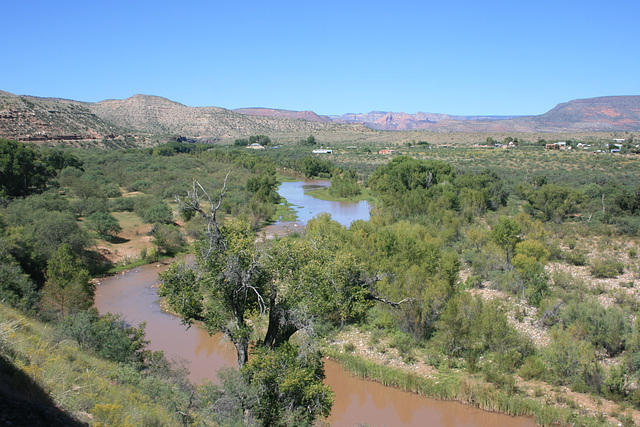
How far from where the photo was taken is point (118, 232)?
103 feet

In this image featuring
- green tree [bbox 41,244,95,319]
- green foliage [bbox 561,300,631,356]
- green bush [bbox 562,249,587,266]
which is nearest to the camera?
green foliage [bbox 561,300,631,356]

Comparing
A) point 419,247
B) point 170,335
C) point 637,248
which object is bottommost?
point 170,335

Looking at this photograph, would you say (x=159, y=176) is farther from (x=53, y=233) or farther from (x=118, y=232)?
(x=53, y=233)

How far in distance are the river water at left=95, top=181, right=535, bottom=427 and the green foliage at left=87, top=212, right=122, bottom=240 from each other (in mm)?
6048

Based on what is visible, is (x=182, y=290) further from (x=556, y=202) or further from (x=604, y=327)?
(x=556, y=202)

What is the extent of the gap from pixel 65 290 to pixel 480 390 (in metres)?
15.0

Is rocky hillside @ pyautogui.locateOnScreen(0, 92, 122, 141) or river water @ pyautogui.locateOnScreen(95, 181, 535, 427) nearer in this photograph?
river water @ pyautogui.locateOnScreen(95, 181, 535, 427)

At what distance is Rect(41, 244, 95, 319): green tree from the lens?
15.4m

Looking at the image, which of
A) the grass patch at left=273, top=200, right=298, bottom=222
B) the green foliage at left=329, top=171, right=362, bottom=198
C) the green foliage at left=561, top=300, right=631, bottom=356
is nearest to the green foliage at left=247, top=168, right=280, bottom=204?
the grass patch at left=273, top=200, right=298, bottom=222

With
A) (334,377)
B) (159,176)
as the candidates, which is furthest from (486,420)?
(159,176)

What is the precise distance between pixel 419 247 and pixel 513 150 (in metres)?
68.2

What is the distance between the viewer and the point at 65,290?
15.7 meters

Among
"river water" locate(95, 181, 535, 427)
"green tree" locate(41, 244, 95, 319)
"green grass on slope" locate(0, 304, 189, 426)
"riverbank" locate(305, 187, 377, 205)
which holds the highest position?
"green grass on slope" locate(0, 304, 189, 426)

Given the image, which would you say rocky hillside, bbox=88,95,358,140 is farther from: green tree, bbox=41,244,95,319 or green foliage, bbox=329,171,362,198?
green tree, bbox=41,244,95,319
